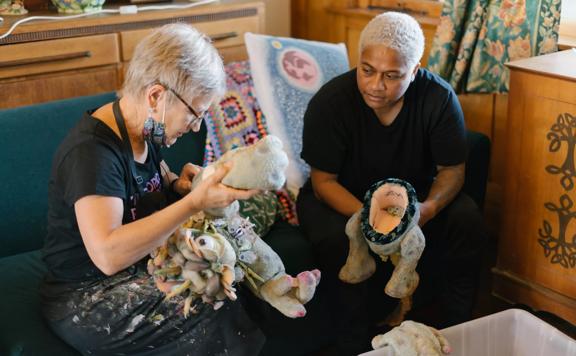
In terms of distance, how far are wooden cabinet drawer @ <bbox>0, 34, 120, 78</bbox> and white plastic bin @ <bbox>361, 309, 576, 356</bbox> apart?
179 centimetres

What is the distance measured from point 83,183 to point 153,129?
201mm

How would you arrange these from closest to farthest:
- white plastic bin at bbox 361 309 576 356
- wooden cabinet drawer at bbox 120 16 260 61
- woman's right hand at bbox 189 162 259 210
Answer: woman's right hand at bbox 189 162 259 210
white plastic bin at bbox 361 309 576 356
wooden cabinet drawer at bbox 120 16 260 61

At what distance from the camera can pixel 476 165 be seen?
2518 millimetres

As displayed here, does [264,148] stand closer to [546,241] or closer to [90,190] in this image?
[90,190]

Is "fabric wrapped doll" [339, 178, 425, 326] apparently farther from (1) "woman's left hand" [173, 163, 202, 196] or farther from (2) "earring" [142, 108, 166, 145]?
(2) "earring" [142, 108, 166, 145]

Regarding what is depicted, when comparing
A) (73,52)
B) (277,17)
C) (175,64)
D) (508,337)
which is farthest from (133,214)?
(277,17)

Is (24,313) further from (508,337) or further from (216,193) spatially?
(508,337)

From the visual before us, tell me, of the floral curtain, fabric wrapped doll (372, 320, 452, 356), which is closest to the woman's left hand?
fabric wrapped doll (372, 320, 452, 356)

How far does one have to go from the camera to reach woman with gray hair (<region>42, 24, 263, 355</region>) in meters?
1.56

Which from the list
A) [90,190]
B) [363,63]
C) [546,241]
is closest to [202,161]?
[363,63]

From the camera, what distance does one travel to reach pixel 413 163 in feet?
7.66

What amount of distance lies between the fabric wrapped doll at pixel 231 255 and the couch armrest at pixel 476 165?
0.96 m

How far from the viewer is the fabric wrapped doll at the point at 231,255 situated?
1.54 metres

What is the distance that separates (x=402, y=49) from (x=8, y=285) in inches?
48.8
